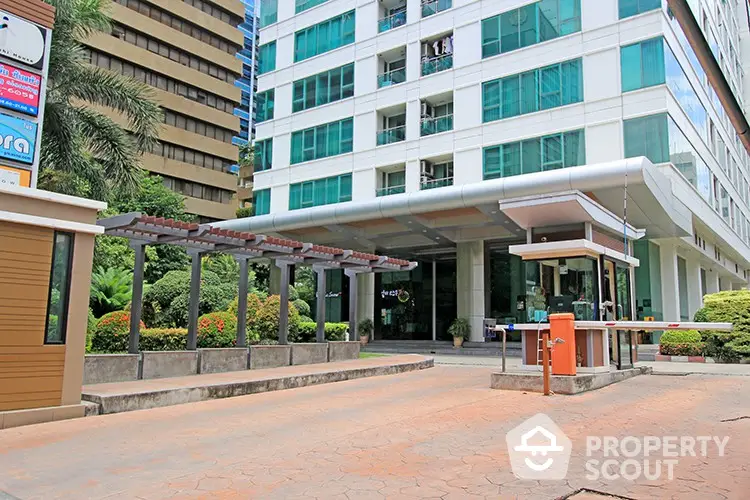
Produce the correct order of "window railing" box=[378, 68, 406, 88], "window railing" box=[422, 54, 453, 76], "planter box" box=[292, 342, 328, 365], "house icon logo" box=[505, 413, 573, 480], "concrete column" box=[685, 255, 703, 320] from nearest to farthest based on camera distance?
1. "house icon logo" box=[505, 413, 573, 480]
2. "planter box" box=[292, 342, 328, 365]
3. "window railing" box=[422, 54, 453, 76]
4. "concrete column" box=[685, 255, 703, 320]
5. "window railing" box=[378, 68, 406, 88]

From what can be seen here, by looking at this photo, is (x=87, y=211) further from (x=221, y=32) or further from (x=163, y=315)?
Answer: (x=221, y=32)

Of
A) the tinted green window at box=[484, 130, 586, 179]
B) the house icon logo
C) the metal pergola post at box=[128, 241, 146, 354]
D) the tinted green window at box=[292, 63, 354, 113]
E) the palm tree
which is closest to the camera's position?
the house icon logo

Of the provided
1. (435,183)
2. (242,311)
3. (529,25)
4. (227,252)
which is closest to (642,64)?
(529,25)

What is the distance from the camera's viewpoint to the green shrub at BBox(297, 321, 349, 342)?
65.8ft

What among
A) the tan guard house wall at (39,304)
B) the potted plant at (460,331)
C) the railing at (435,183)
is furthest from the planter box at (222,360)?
the railing at (435,183)

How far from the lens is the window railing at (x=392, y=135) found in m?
30.6

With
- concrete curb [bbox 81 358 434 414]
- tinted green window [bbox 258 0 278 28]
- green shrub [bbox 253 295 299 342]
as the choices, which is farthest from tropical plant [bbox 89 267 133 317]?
tinted green window [bbox 258 0 278 28]

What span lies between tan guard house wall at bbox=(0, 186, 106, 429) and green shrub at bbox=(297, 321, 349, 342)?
10627mm

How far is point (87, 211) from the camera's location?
9.72 m

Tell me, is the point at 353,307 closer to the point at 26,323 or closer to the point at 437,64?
the point at 26,323

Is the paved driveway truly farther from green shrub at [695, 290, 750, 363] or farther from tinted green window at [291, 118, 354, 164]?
tinted green window at [291, 118, 354, 164]

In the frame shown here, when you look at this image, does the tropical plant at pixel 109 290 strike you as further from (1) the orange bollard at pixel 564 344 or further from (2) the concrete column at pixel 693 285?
(2) the concrete column at pixel 693 285

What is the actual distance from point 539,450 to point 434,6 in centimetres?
2775

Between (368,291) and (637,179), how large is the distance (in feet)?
52.2
